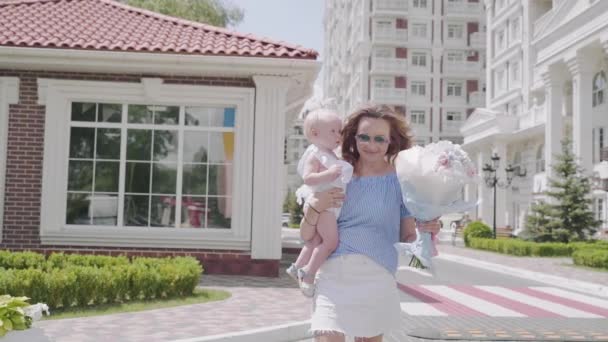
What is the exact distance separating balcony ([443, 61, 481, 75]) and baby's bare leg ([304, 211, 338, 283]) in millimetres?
65496

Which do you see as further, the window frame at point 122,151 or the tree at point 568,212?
the tree at point 568,212

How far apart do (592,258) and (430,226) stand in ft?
56.3

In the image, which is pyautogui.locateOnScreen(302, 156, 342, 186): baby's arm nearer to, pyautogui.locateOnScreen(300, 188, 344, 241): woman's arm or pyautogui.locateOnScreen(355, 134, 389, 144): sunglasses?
pyautogui.locateOnScreen(300, 188, 344, 241): woman's arm

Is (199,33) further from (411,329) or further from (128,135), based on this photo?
(411,329)

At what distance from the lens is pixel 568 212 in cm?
2789

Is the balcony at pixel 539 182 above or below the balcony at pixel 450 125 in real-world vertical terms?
below

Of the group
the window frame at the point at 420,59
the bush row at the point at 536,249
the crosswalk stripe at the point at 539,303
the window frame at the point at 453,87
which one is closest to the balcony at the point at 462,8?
the window frame at the point at 420,59

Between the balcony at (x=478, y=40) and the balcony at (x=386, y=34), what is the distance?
23.8 feet

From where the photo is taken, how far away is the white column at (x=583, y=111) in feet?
106

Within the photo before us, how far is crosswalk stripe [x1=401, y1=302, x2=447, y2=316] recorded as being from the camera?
951cm

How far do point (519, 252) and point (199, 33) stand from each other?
52.2 feet

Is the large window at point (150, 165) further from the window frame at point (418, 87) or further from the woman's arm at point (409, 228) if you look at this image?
the window frame at point (418, 87)

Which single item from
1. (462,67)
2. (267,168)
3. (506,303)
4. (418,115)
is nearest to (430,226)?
(506,303)

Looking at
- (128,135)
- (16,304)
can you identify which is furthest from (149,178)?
(16,304)
